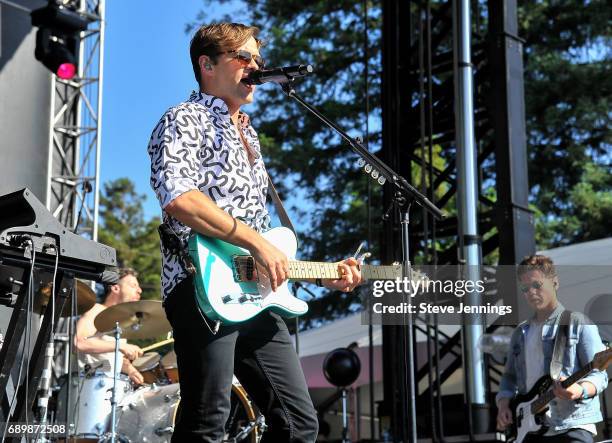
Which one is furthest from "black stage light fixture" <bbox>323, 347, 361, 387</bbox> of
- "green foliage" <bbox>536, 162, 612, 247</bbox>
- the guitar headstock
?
"green foliage" <bbox>536, 162, 612, 247</bbox>

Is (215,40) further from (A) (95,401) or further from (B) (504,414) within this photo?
(A) (95,401)

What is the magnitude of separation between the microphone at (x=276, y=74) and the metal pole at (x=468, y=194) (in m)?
3.44

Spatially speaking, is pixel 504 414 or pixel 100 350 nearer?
pixel 504 414

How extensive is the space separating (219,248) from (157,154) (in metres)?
0.38

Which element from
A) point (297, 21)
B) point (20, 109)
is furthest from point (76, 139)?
point (297, 21)

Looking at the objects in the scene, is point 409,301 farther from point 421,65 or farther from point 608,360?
point 421,65

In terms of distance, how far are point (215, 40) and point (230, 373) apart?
1230 millimetres

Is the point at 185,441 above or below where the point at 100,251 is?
below

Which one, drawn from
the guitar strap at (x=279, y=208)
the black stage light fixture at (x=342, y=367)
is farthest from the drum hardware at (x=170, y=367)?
the guitar strap at (x=279, y=208)

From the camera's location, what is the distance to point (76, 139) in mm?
9836

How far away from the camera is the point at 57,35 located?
8.42m

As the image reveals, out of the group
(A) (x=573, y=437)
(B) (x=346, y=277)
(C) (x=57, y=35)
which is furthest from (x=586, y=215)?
(B) (x=346, y=277)

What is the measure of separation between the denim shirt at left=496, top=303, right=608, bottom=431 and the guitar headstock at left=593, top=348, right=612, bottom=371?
46 mm

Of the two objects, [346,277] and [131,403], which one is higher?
[346,277]
